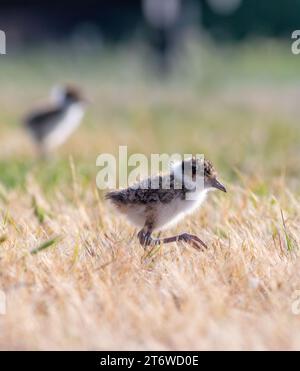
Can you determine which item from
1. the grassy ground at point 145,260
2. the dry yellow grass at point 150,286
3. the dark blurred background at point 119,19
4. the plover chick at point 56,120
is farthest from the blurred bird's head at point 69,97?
the dark blurred background at point 119,19

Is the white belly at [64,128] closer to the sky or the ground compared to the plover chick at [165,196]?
closer to the sky

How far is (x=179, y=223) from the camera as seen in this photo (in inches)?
196

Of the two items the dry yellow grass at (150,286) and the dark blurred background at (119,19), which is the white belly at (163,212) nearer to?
the dry yellow grass at (150,286)

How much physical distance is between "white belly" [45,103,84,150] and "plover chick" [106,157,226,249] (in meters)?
4.25

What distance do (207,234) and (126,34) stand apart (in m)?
17.3

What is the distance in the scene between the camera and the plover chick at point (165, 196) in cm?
448

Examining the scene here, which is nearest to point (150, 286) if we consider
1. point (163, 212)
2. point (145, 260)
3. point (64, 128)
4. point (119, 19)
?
point (145, 260)

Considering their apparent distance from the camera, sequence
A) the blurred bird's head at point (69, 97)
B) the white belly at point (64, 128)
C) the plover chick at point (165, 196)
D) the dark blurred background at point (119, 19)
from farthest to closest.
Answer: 1. the dark blurred background at point (119, 19)
2. the blurred bird's head at point (69, 97)
3. the white belly at point (64, 128)
4. the plover chick at point (165, 196)

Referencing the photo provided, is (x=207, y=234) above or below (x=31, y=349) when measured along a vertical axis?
above

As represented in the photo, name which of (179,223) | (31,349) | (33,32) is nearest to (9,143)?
(179,223)

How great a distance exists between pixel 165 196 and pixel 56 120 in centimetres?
480

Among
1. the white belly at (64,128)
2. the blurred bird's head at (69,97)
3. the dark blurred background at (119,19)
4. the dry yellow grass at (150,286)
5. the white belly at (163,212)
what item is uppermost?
the dark blurred background at (119,19)

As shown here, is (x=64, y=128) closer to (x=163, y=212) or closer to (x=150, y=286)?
(x=163, y=212)
